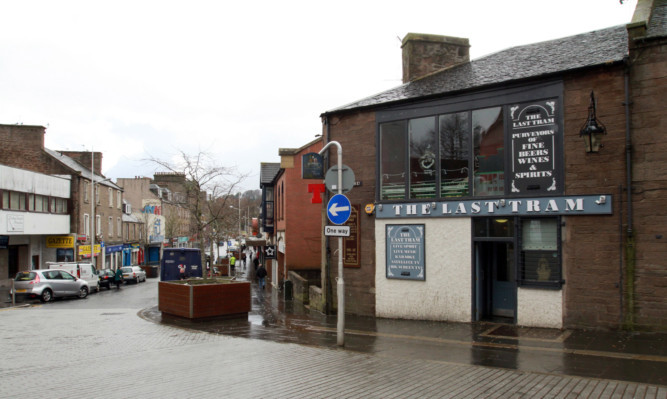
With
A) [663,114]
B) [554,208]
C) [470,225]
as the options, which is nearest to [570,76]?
[663,114]

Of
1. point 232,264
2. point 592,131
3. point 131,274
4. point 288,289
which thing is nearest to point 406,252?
point 592,131

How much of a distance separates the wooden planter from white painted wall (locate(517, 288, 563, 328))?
7.80 m

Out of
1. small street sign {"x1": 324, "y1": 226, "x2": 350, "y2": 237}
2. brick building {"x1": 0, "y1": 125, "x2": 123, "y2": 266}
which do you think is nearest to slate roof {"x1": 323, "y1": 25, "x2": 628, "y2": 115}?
small street sign {"x1": 324, "y1": 226, "x2": 350, "y2": 237}

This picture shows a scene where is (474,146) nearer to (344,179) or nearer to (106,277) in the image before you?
(344,179)

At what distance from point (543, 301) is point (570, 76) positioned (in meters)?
5.02

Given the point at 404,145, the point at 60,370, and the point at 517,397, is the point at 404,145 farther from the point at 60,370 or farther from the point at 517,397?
the point at 60,370

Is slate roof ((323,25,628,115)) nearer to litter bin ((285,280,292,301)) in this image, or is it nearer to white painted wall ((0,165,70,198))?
litter bin ((285,280,292,301))

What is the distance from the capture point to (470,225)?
1266 cm

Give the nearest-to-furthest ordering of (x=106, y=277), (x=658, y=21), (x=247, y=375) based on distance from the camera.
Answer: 1. (x=247, y=375)
2. (x=658, y=21)
3. (x=106, y=277)

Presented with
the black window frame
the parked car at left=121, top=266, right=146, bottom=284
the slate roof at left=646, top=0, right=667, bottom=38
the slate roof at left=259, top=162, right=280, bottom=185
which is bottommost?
the parked car at left=121, top=266, right=146, bottom=284

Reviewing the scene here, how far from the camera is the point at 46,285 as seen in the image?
25.8 metres

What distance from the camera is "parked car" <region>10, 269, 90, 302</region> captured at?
25.2 m

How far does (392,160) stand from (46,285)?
67.3 feet

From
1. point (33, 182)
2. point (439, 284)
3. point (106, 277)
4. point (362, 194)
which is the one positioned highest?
point (33, 182)
